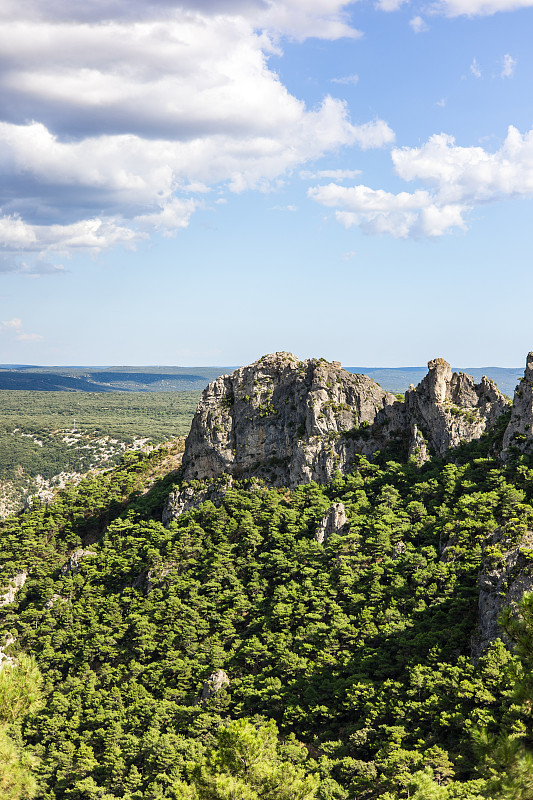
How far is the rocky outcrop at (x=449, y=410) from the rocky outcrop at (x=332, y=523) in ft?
46.3

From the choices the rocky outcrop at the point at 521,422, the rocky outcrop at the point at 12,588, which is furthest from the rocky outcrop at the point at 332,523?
the rocky outcrop at the point at 12,588

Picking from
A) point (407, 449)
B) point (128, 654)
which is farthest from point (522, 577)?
point (128, 654)

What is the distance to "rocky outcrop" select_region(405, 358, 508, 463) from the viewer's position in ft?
290

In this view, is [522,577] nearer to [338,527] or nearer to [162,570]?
[338,527]

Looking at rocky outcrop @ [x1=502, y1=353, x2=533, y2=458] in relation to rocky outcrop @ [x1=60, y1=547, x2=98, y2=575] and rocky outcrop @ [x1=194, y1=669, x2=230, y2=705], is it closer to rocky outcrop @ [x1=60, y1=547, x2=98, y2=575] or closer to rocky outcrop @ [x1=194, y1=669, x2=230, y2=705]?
rocky outcrop @ [x1=194, y1=669, x2=230, y2=705]

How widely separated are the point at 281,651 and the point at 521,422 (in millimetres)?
38747

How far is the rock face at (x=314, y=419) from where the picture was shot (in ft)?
298

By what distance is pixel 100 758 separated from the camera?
67812mm

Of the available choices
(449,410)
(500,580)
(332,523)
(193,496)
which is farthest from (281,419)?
(500,580)

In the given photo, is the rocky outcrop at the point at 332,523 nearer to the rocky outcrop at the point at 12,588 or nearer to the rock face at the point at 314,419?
the rock face at the point at 314,419

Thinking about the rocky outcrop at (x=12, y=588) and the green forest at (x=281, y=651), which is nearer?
the green forest at (x=281, y=651)

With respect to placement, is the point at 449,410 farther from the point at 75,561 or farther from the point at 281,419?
the point at 75,561

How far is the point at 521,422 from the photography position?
254 feet

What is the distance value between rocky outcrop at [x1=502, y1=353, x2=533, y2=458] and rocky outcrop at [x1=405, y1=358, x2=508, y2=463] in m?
9.18
